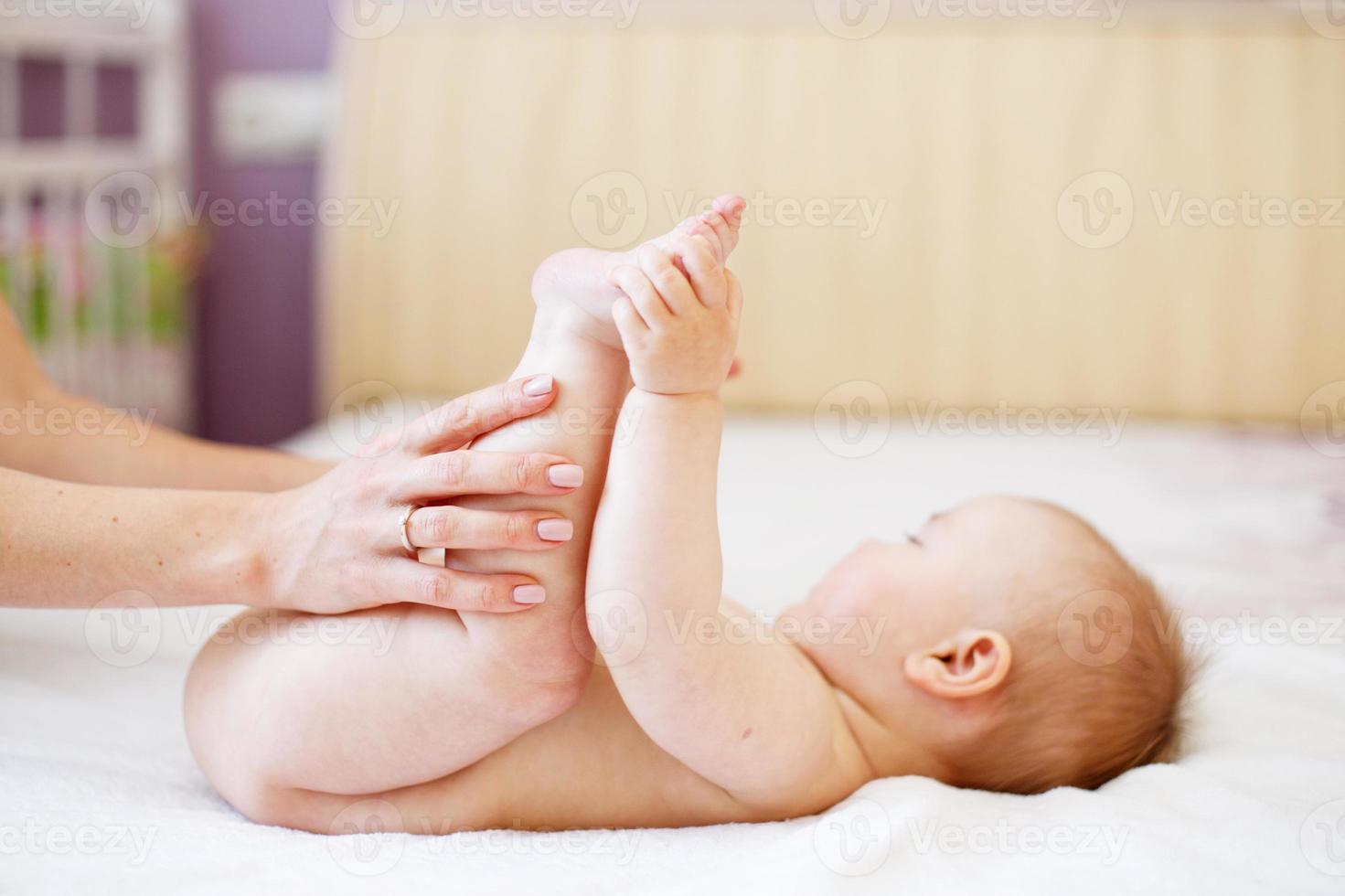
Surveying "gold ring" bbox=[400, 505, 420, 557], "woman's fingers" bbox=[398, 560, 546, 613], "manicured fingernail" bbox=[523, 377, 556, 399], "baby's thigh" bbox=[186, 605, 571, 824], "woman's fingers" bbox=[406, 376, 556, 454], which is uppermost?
"manicured fingernail" bbox=[523, 377, 556, 399]

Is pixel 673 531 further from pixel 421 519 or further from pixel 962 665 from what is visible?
pixel 962 665

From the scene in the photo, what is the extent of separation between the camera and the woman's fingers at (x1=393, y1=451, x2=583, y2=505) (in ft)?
2.43

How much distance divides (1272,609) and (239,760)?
1.05m

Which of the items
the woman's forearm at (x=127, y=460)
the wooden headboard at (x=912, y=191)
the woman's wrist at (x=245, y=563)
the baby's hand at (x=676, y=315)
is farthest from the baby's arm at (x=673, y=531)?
the wooden headboard at (x=912, y=191)

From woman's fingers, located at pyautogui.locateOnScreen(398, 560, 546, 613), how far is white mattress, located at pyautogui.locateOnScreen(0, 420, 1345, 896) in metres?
0.16

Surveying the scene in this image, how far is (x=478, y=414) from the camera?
2.55ft

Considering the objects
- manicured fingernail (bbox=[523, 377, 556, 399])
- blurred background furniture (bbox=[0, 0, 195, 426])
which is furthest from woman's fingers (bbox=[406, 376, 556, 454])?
blurred background furniture (bbox=[0, 0, 195, 426])

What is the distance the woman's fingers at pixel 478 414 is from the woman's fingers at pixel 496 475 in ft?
0.08

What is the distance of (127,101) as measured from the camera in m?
2.69

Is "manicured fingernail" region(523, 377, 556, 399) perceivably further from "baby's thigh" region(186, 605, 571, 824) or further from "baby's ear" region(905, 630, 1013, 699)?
"baby's ear" region(905, 630, 1013, 699)

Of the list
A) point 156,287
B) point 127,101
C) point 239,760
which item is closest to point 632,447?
point 239,760

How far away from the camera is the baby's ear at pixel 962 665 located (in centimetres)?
86

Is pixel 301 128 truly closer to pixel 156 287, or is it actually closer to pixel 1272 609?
pixel 156 287

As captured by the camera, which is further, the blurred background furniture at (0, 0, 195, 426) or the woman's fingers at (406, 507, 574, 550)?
the blurred background furniture at (0, 0, 195, 426)
